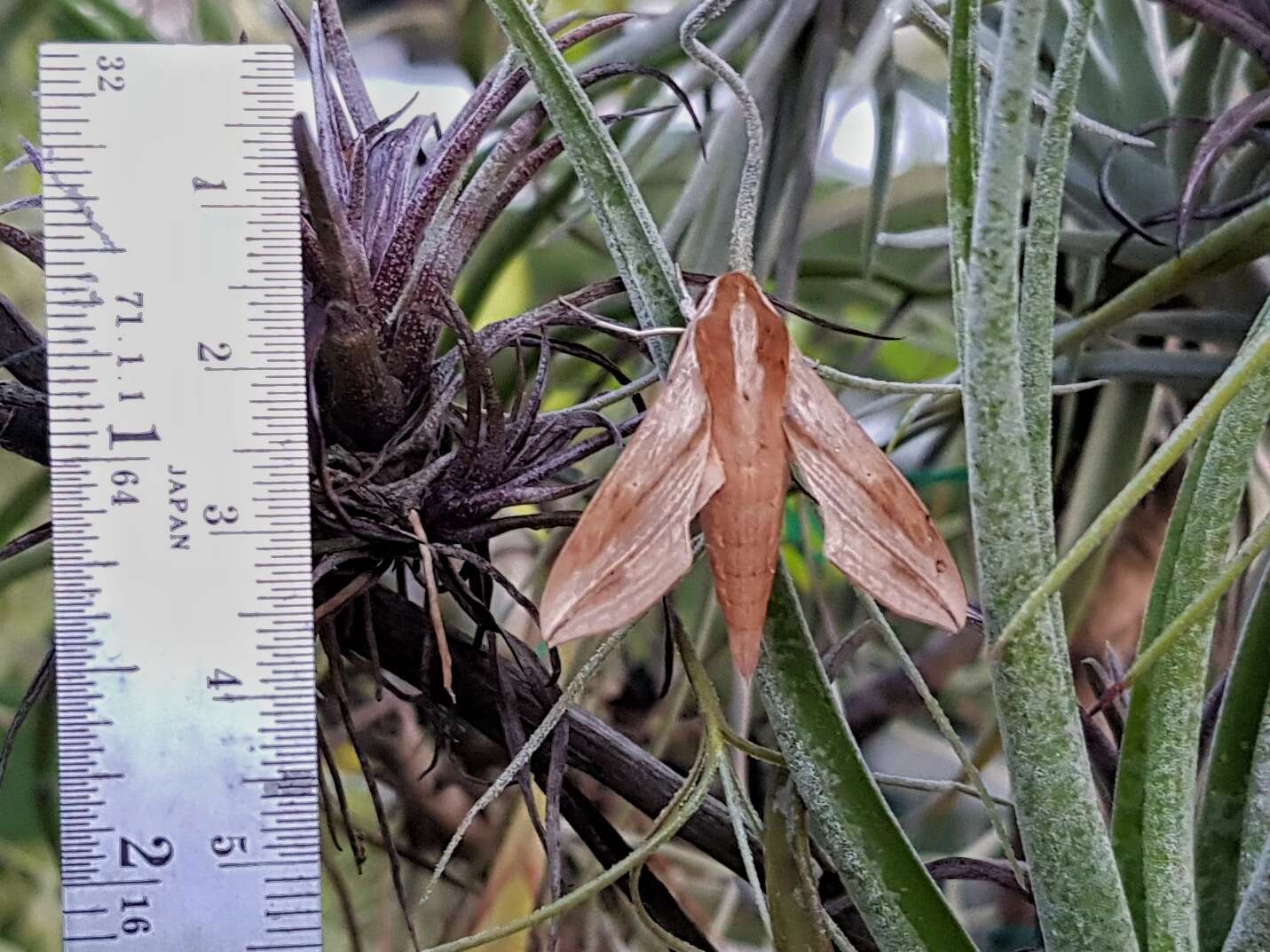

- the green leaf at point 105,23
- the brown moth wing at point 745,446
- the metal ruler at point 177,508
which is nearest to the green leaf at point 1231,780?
the brown moth wing at point 745,446

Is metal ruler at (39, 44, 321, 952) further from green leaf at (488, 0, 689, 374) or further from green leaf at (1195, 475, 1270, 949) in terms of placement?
green leaf at (1195, 475, 1270, 949)

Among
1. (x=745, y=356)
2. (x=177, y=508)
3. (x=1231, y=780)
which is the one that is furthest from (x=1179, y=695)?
(x=177, y=508)

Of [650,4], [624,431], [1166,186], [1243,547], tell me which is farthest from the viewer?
[650,4]

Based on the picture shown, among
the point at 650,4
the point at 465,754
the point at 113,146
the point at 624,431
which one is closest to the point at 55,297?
the point at 113,146

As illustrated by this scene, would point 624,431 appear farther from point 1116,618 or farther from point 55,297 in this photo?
point 1116,618

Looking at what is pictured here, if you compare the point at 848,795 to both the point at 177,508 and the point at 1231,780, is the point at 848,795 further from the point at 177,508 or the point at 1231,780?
the point at 177,508

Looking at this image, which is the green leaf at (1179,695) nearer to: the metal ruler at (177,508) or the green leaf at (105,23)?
the metal ruler at (177,508)

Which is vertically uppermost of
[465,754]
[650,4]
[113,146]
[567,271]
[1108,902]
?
[650,4]
